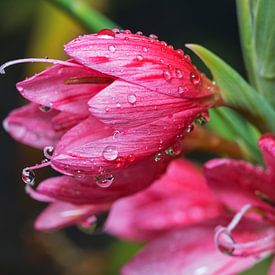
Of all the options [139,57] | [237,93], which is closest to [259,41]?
[237,93]

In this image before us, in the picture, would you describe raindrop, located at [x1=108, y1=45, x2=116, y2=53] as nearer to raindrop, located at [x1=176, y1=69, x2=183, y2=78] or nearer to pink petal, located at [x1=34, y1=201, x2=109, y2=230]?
raindrop, located at [x1=176, y1=69, x2=183, y2=78]

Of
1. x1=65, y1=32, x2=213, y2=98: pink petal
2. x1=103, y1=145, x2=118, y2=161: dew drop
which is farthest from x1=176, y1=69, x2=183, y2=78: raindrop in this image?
x1=103, y1=145, x2=118, y2=161: dew drop

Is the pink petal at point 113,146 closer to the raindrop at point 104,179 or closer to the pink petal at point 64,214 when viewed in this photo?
the raindrop at point 104,179

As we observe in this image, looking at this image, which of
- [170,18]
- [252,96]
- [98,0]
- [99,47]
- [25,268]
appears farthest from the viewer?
[170,18]

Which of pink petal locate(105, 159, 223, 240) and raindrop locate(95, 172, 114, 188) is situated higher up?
raindrop locate(95, 172, 114, 188)

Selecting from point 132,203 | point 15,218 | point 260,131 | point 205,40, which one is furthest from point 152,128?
point 15,218

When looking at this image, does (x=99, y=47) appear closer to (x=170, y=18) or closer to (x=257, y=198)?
(x=257, y=198)
